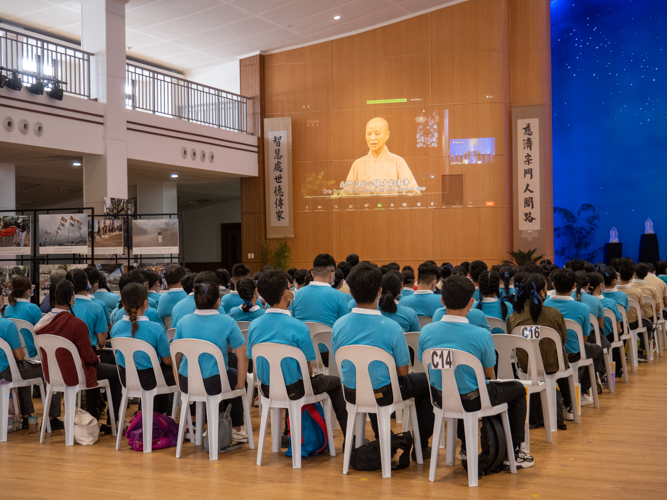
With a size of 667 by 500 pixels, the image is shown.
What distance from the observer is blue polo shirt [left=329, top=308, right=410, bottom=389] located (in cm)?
382

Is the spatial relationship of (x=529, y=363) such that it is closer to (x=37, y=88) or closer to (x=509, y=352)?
(x=509, y=352)

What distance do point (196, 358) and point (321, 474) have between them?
1.13 metres

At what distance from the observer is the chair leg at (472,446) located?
366cm

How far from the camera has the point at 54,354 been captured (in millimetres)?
4758

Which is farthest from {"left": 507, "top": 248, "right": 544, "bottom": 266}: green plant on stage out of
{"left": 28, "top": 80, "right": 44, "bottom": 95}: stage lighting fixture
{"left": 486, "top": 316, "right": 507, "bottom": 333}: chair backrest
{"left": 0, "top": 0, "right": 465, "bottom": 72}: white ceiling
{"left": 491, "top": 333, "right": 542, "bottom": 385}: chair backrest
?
{"left": 28, "top": 80, "right": 44, "bottom": 95}: stage lighting fixture

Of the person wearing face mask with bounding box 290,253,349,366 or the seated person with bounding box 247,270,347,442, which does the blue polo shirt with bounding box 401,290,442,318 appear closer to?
the person wearing face mask with bounding box 290,253,349,366

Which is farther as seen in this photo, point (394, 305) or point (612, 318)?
point (612, 318)

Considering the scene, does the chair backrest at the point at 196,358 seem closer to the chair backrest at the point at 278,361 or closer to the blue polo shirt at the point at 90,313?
the chair backrest at the point at 278,361

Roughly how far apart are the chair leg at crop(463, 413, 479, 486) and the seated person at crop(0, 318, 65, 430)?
353 centimetres

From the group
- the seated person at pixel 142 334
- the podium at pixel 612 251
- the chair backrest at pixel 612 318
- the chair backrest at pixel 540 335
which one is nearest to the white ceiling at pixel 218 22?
the podium at pixel 612 251

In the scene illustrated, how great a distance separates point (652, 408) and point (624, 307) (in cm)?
167

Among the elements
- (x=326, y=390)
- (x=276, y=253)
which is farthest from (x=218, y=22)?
(x=326, y=390)

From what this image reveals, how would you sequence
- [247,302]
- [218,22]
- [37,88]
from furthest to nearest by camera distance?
1. [218,22]
2. [37,88]
3. [247,302]

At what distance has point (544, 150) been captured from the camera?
14398 millimetres
